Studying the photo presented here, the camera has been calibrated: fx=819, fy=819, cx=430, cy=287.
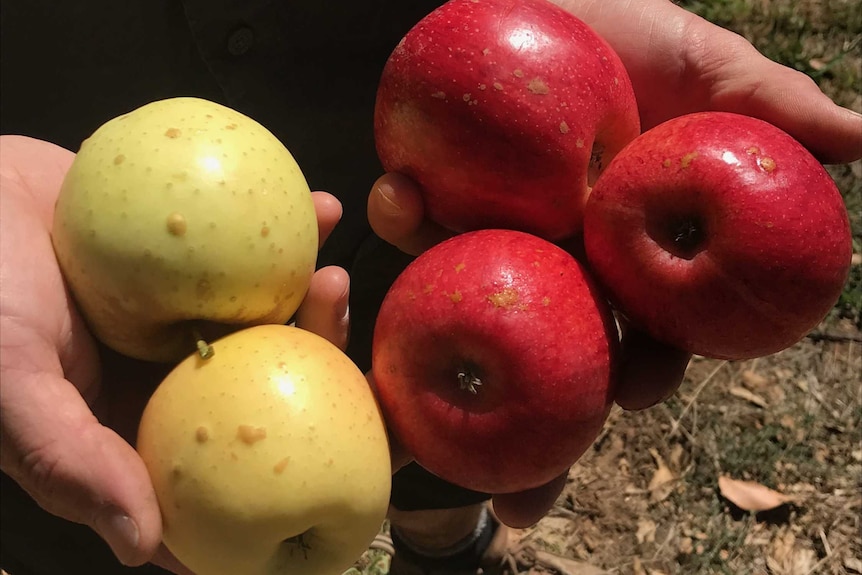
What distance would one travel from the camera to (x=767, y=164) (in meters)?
1.43

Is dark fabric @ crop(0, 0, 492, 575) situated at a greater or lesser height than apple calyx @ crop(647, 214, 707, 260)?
lesser

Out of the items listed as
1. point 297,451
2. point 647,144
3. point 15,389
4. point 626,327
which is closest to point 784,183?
point 647,144

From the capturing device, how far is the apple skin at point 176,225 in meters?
1.37

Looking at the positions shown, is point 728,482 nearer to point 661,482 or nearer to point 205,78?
point 661,482

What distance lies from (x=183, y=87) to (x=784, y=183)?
136cm

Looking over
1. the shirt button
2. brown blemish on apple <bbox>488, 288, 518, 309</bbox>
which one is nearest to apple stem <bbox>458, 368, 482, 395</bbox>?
brown blemish on apple <bbox>488, 288, 518, 309</bbox>

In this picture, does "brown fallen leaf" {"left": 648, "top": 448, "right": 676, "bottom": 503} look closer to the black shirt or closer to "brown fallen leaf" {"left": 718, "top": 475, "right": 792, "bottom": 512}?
"brown fallen leaf" {"left": 718, "top": 475, "right": 792, "bottom": 512}

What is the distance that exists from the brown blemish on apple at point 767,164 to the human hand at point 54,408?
1.17 meters

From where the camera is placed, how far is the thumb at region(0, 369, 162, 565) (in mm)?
1248

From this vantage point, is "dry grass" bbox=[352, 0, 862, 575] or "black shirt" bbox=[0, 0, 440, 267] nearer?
"black shirt" bbox=[0, 0, 440, 267]

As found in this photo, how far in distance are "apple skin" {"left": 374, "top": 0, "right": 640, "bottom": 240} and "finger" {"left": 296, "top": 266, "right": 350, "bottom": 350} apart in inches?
10.8

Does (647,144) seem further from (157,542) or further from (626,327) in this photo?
(157,542)

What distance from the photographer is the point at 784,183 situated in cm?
142

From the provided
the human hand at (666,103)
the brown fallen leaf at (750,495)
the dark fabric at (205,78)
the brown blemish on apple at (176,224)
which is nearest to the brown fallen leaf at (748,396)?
the brown fallen leaf at (750,495)
